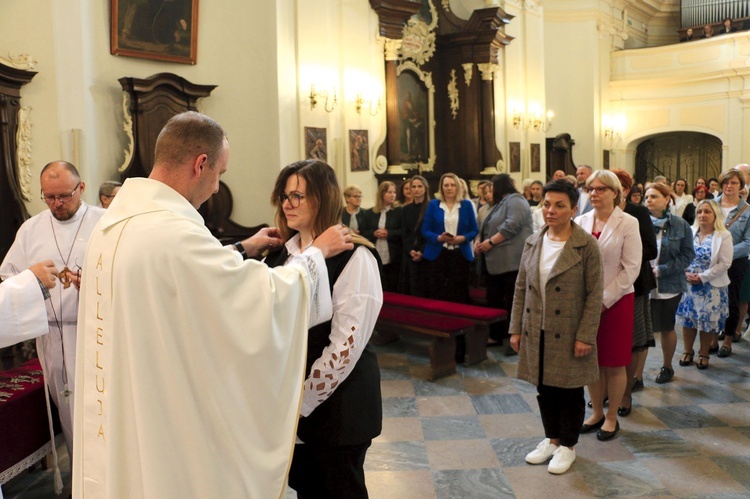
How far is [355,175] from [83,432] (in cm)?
744

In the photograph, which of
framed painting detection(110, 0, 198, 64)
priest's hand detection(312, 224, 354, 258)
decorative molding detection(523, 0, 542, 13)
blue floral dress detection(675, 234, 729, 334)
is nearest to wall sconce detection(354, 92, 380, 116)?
framed painting detection(110, 0, 198, 64)

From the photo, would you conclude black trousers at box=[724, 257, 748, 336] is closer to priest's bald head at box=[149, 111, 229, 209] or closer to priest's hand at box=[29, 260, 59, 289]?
priest's bald head at box=[149, 111, 229, 209]

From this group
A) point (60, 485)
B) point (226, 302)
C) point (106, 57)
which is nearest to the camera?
point (226, 302)

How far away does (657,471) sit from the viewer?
388 cm

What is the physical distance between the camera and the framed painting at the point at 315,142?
28.1 ft

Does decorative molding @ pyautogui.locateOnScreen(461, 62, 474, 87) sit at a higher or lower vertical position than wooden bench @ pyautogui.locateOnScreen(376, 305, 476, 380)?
higher

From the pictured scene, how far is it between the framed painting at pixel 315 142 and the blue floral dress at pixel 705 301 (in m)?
4.56

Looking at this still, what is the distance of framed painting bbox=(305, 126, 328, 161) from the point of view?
8.56 meters

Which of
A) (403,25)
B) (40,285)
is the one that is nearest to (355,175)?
(403,25)

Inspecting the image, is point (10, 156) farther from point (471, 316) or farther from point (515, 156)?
point (515, 156)

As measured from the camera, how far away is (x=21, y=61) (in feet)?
20.6

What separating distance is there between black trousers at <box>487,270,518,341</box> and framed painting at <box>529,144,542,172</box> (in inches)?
288

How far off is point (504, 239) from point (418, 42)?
5.89m

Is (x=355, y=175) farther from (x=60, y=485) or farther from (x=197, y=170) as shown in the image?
(x=197, y=170)
